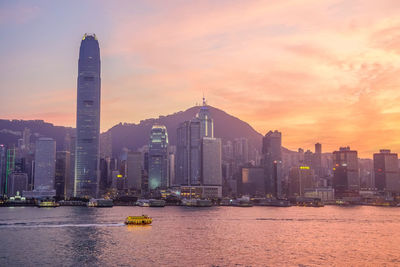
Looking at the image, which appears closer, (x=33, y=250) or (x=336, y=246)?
(x=33, y=250)

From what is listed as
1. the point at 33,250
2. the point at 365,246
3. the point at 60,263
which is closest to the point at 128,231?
the point at 33,250

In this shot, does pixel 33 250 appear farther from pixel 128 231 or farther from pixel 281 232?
pixel 281 232

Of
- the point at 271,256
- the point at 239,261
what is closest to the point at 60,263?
the point at 239,261

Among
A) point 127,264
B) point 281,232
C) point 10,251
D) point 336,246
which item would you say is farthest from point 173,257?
point 281,232

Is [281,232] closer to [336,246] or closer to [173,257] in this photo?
[336,246]

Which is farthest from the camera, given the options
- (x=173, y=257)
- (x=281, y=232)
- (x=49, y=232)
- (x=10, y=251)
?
(x=281, y=232)

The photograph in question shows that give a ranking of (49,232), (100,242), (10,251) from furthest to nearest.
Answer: (49,232) < (100,242) < (10,251)

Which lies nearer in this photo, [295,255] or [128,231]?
[295,255]

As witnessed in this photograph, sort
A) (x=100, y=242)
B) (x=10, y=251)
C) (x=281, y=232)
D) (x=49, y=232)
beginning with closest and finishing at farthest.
Answer: (x=10, y=251) → (x=100, y=242) → (x=49, y=232) → (x=281, y=232)

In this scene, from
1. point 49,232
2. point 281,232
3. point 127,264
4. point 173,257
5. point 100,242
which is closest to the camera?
point 127,264
